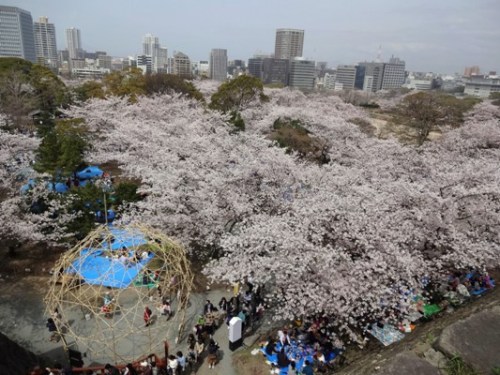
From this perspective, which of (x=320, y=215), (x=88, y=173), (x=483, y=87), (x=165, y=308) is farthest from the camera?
(x=483, y=87)

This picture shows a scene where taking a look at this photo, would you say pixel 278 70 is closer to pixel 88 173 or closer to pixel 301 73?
pixel 301 73

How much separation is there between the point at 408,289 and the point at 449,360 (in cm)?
751

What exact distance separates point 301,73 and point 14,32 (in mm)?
159580

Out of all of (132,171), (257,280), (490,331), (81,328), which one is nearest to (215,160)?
(132,171)

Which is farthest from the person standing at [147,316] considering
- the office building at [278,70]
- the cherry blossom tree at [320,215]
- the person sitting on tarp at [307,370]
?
the office building at [278,70]

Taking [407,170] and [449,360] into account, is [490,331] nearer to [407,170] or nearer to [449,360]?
[449,360]

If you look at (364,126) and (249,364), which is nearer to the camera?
(249,364)

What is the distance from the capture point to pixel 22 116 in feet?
111

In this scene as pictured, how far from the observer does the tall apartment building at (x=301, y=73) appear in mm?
171875

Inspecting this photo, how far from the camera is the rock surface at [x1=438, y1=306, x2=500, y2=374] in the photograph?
3.55 meters

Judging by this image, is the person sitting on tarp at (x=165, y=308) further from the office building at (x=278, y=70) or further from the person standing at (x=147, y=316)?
the office building at (x=278, y=70)

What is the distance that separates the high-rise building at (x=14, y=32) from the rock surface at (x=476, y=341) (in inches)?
9093

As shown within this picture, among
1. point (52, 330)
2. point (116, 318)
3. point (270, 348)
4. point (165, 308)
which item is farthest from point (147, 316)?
point (270, 348)

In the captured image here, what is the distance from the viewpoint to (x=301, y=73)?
173250 millimetres
